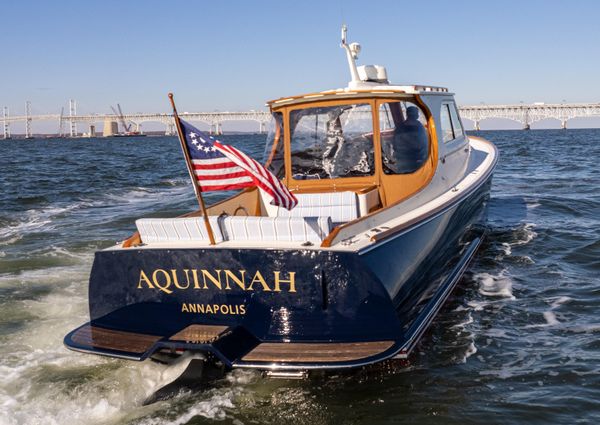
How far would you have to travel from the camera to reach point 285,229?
560 centimetres

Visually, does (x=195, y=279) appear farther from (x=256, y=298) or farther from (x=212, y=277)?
(x=256, y=298)

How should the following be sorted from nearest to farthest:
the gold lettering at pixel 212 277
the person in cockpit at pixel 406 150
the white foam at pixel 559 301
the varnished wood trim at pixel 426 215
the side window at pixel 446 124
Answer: the gold lettering at pixel 212 277 → the varnished wood trim at pixel 426 215 → the white foam at pixel 559 301 → the person in cockpit at pixel 406 150 → the side window at pixel 446 124

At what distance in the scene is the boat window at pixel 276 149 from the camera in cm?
875

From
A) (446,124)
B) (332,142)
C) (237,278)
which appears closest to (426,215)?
(332,142)

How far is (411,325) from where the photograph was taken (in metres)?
6.13

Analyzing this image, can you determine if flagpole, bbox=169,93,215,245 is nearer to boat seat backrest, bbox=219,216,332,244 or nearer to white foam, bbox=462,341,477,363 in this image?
boat seat backrest, bbox=219,216,332,244

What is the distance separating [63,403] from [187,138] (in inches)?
96.5

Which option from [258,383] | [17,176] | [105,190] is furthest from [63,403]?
[17,176]

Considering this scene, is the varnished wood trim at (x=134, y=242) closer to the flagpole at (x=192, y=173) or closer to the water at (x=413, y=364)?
the flagpole at (x=192, y=173)

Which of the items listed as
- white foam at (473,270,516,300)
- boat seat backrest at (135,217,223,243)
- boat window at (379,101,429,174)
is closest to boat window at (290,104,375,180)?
boat window at (379,101,429,174)

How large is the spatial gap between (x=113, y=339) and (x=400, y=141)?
13.7ft

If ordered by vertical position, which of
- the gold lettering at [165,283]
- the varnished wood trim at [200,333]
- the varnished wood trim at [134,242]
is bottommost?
the varnished wood trim at [200,333]

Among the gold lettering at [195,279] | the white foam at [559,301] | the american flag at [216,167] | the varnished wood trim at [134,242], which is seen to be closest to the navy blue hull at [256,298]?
the gold lettering at [195,279]

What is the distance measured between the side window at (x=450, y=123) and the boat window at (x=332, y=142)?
4.53 ft
